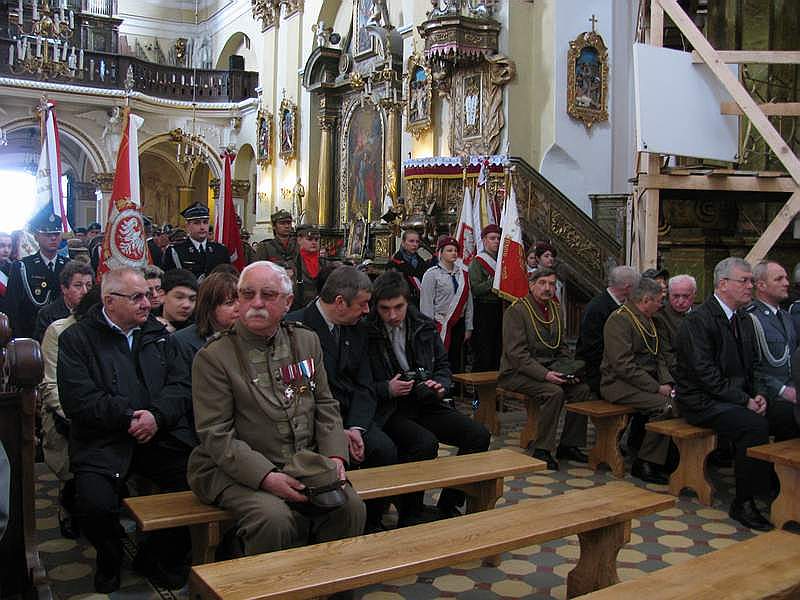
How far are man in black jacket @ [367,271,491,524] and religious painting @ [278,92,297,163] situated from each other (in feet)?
46.3

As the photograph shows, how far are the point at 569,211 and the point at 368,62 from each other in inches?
262

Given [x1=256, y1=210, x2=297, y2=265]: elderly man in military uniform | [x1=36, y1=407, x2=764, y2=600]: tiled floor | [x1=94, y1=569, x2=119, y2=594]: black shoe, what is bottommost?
[x1=36, y1=407, x2=764, y2=600]: tiled floor

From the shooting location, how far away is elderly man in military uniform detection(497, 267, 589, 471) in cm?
563

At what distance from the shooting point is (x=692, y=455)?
4969mm

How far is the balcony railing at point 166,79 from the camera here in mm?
20406

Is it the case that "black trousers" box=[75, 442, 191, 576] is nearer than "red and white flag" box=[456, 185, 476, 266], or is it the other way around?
"black trousers" box=[75, 442, 191, 576]

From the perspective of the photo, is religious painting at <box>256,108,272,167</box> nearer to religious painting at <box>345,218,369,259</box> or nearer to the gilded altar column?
the gilded altar column

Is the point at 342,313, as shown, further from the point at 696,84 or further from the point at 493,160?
the point at 493,160

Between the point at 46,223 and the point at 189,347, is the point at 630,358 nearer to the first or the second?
the point at 189,347

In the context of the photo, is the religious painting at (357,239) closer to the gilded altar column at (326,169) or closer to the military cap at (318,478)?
the gilded altar column at (326,169)

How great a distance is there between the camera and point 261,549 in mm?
2961

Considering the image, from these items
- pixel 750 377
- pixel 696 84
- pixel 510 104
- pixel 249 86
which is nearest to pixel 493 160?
pixel 510 104

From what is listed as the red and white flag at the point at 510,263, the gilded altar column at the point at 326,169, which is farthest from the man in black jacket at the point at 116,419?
the gilded altar column at the point at 326,169

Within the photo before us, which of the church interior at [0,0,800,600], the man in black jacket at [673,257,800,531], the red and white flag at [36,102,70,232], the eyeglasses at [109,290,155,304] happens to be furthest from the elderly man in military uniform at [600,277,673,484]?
the red and white flag at [36,102,70,232]
